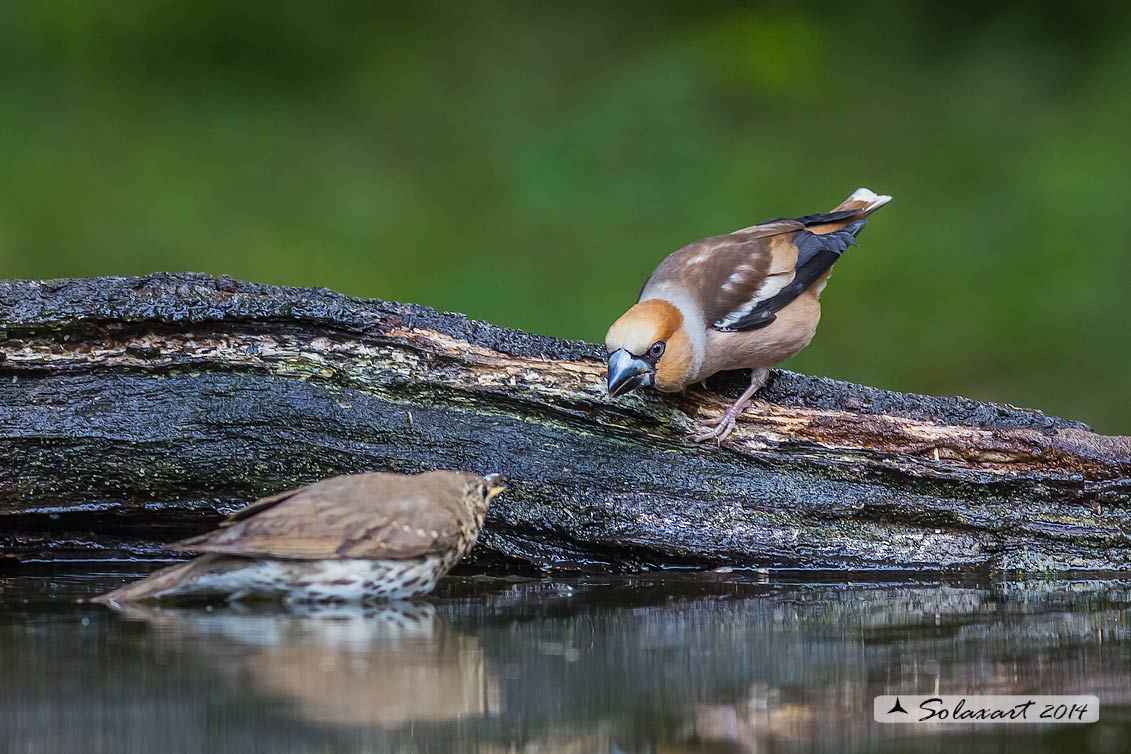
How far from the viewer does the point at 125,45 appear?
10.2 meters

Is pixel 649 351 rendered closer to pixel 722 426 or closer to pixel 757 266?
pixel 722 426

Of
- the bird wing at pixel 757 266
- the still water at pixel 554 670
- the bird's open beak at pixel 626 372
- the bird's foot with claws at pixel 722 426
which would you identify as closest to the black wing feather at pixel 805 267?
the bird wing at pixel 757 266

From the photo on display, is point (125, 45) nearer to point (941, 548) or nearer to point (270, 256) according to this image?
point (270, 256)

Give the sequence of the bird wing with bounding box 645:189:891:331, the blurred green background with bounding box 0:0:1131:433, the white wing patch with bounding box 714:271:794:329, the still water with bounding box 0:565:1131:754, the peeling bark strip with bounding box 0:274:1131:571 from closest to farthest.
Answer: the still water with bounding box 0:565:1131:754
the peeling bark strip with bounding box 0:274:1131:571
the white wing patch with bounding box 714:271:794:329
the bird wing with bounding box 645:189:891:331
the blurred green background with bounding box 0:0:1131:433

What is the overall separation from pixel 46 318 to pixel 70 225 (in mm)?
5153

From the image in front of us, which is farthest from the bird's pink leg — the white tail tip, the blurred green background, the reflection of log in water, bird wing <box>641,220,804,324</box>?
the blurred green background

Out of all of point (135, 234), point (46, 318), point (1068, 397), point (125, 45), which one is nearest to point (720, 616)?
point (46, 318)

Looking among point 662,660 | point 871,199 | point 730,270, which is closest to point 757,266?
point 730,270

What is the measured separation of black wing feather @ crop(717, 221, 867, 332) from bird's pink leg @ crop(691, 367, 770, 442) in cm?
25

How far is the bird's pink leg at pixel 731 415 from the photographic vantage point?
5.05 meters

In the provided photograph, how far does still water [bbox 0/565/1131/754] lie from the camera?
2.42m

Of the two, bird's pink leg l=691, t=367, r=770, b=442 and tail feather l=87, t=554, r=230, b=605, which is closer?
tail feather l=87, t=554, r=230, b=605

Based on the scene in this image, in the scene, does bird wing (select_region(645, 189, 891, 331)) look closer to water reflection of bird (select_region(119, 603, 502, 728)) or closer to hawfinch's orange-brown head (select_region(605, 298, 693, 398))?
hawfinch's orange-brown head (select_region(605, 298, 693, 398))

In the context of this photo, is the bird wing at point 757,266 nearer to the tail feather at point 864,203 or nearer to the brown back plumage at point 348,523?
the tail feather at point 864,203
